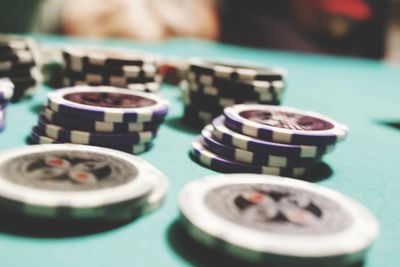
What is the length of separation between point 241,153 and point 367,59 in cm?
608

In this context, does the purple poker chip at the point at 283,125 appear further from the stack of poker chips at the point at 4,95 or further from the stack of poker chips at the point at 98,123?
the stack of poker chips at the point at 4,95

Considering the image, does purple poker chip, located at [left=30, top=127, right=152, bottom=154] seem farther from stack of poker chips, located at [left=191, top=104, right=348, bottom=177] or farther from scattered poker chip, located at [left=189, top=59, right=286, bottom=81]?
scattered poker chip, located at [left=189, top=59, right=286, bottom=81]

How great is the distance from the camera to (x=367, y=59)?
6953 mm

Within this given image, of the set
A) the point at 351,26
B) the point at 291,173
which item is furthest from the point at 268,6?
the point at 291,173

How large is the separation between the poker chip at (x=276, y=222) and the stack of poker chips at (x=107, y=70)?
1071mm

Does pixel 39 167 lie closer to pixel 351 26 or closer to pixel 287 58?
pixel 287 58

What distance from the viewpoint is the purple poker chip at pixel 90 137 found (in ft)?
5.13

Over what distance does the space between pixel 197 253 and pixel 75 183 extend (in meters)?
0.35

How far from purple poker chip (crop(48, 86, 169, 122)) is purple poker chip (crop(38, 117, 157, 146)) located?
6 cm

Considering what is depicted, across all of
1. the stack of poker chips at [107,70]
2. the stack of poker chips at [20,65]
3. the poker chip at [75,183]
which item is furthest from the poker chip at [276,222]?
the stack of poker chips at [20,65]

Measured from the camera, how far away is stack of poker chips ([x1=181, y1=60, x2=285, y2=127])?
6.58ft

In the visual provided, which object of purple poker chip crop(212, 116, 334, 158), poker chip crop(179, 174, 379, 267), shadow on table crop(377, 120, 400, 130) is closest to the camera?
poker chip crop(179, 174, 379, 267)

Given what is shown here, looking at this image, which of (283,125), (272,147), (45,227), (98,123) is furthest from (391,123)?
(45,227)

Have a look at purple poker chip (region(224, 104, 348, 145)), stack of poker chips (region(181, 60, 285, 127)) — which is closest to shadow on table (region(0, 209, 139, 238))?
purple poker chip (region(224, 104, 348, 145))
